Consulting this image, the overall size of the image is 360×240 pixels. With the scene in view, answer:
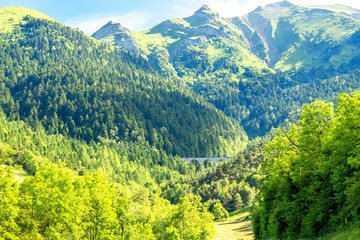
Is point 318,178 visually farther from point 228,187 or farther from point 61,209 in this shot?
point 228,187

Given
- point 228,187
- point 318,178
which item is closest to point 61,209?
point 318,178

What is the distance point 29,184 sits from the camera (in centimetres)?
4300

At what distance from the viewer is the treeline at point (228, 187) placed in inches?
5272

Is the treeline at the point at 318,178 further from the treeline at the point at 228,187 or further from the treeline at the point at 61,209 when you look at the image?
the treeline at the point at 228,187

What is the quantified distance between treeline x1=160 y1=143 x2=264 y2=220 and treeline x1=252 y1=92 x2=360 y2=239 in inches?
2546

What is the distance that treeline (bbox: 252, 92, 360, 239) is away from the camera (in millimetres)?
30641

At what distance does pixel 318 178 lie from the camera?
35.3 m

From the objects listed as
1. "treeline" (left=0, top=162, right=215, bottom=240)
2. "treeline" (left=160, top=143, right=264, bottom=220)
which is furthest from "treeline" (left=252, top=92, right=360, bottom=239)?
"treeline" (left=160, top=143, right=264, bottom=220)

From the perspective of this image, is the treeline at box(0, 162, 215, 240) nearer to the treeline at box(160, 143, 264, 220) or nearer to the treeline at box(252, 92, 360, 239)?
the treeline at box(252, 92, 360, 239)

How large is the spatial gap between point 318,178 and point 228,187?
113m

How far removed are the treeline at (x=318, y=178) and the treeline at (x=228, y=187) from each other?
212 feet

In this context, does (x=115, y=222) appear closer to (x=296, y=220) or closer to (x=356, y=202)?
(x=296, y=220)

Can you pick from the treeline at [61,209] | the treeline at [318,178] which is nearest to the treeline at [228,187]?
the treeline at [318,178]

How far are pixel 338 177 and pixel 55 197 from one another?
34.4 m
